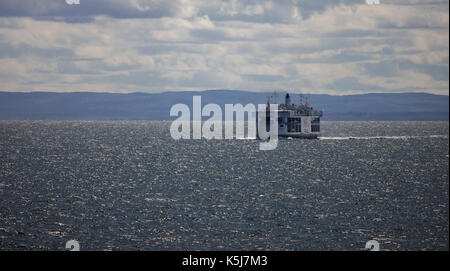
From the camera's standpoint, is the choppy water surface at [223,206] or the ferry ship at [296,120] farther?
the ferry ship at [296,120]

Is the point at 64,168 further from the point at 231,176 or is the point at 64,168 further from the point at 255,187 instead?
the point at 255,187

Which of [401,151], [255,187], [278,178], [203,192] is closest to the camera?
[203,192]

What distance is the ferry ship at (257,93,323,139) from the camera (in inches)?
5723

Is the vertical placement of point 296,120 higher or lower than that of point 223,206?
higher

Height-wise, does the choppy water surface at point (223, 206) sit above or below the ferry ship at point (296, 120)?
below

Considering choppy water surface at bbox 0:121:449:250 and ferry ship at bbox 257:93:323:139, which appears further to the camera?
ferry ship at bbox 257:93:323:139

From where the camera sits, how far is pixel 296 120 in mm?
148375

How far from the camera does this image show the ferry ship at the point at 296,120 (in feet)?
477

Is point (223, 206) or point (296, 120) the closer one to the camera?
point (223, 206)

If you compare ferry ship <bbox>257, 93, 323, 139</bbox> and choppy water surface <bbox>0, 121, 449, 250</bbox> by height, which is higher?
ferry ship <bbox>257, 93, 323, 139</bbox>

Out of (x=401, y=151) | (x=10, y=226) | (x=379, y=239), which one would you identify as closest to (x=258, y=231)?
(x=379, y=239)

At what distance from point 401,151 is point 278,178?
6033cm
